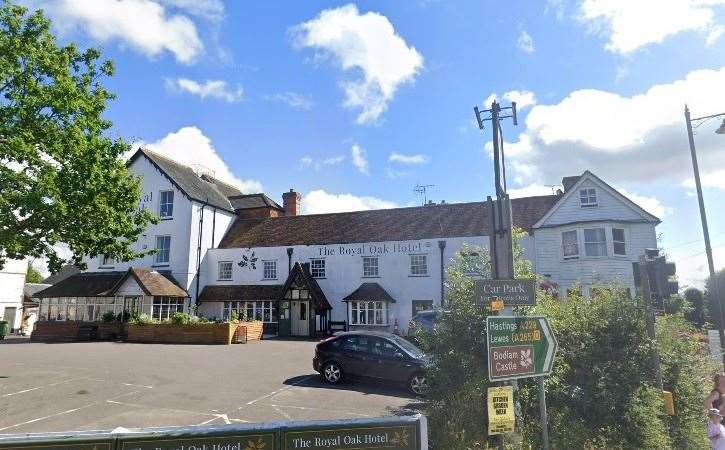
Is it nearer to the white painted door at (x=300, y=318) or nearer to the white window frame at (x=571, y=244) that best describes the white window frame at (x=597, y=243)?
the white window frame at (x=571, y=244)

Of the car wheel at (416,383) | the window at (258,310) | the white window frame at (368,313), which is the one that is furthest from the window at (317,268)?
the car wheel at (416,383)

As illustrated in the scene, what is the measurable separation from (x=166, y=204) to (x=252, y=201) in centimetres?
718

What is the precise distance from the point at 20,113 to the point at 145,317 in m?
15.2

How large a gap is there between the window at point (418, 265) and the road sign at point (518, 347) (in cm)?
2301

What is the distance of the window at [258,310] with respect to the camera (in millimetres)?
31925

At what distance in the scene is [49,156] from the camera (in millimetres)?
15055

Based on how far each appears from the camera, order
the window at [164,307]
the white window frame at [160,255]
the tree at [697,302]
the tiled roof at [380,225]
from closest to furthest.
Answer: the tiled roof at [380,225] → the window at [164,307] → the white window frame at [160,255] → the tree at [697,302]

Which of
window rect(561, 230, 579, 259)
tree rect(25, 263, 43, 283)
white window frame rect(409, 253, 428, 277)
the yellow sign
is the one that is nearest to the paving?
the yellow sign

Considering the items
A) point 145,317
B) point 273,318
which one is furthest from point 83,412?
point 273,318

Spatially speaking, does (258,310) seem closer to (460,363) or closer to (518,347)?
(460,363)

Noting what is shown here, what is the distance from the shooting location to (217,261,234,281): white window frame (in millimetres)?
34438

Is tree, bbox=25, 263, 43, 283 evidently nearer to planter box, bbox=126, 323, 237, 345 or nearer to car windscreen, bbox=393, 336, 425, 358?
planter box, bbox=126, 323, 237, 345

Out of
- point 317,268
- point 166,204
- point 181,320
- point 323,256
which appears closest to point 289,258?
point 317,268

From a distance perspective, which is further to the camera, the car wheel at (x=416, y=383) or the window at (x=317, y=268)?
the window at (x=317, y=268)
